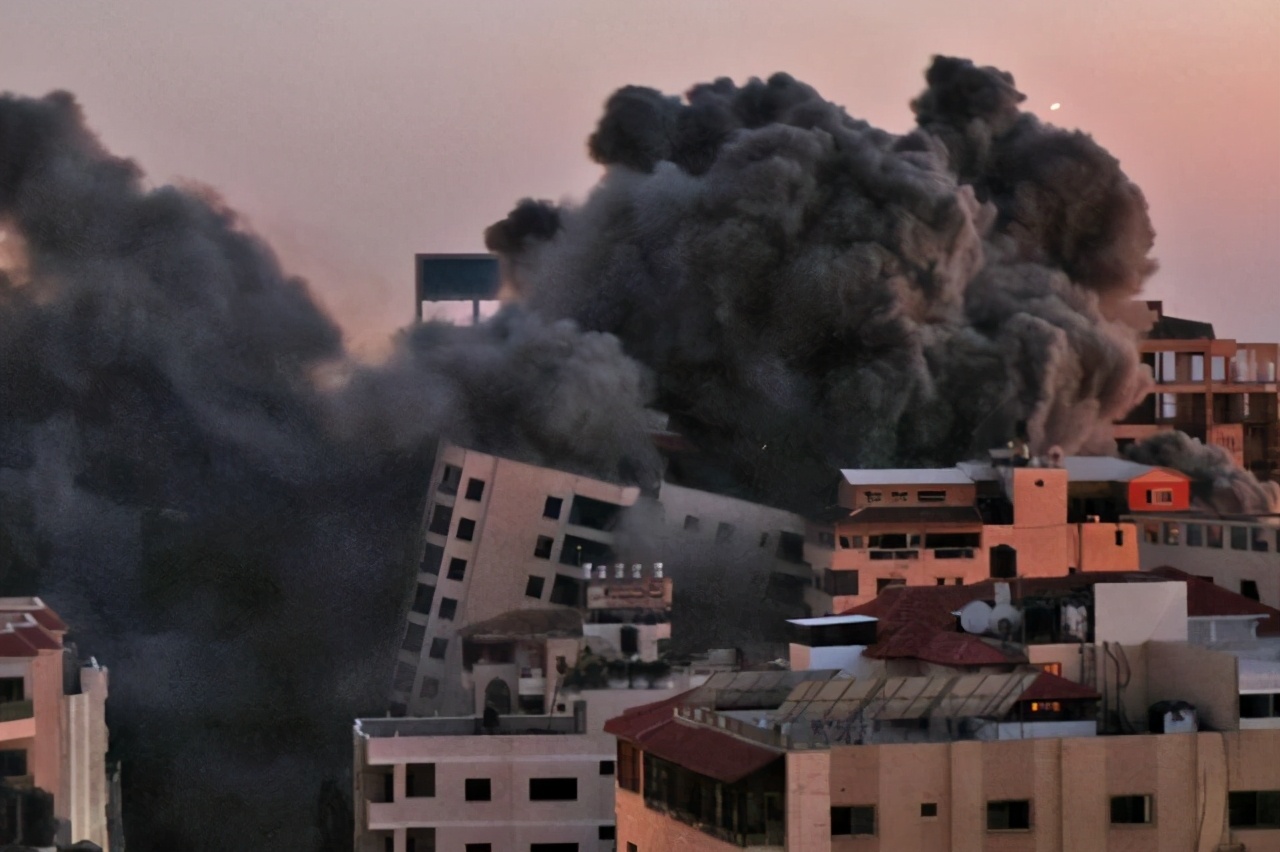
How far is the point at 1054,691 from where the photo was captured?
2295 centimetres

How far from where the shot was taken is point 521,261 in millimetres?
43750

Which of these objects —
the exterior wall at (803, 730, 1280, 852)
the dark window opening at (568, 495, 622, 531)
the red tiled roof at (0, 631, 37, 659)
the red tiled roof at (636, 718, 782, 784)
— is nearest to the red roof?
the red tiled roof at (636, 718, 782, 784)

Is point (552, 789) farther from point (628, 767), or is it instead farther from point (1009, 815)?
point (1009, 815)

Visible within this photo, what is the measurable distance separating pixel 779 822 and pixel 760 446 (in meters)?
21.0

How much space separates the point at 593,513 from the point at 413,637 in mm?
2588

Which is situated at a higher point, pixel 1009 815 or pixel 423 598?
pixel 423 598

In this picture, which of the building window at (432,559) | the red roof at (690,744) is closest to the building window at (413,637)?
the building window at (432,559)

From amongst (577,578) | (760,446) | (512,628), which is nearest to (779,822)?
(512,628)

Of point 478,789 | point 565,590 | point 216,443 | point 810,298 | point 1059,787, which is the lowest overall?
point 478,789

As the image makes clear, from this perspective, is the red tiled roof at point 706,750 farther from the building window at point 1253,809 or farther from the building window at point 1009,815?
the building window at point 1253,809

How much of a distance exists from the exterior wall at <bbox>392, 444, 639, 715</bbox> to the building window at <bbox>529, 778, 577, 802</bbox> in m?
8.16

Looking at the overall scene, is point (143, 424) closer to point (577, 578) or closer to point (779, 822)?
point (577, 578)

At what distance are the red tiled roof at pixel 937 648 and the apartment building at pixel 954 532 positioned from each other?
37.2ft

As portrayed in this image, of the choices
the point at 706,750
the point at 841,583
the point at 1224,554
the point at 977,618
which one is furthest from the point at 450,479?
the point at 706,750
